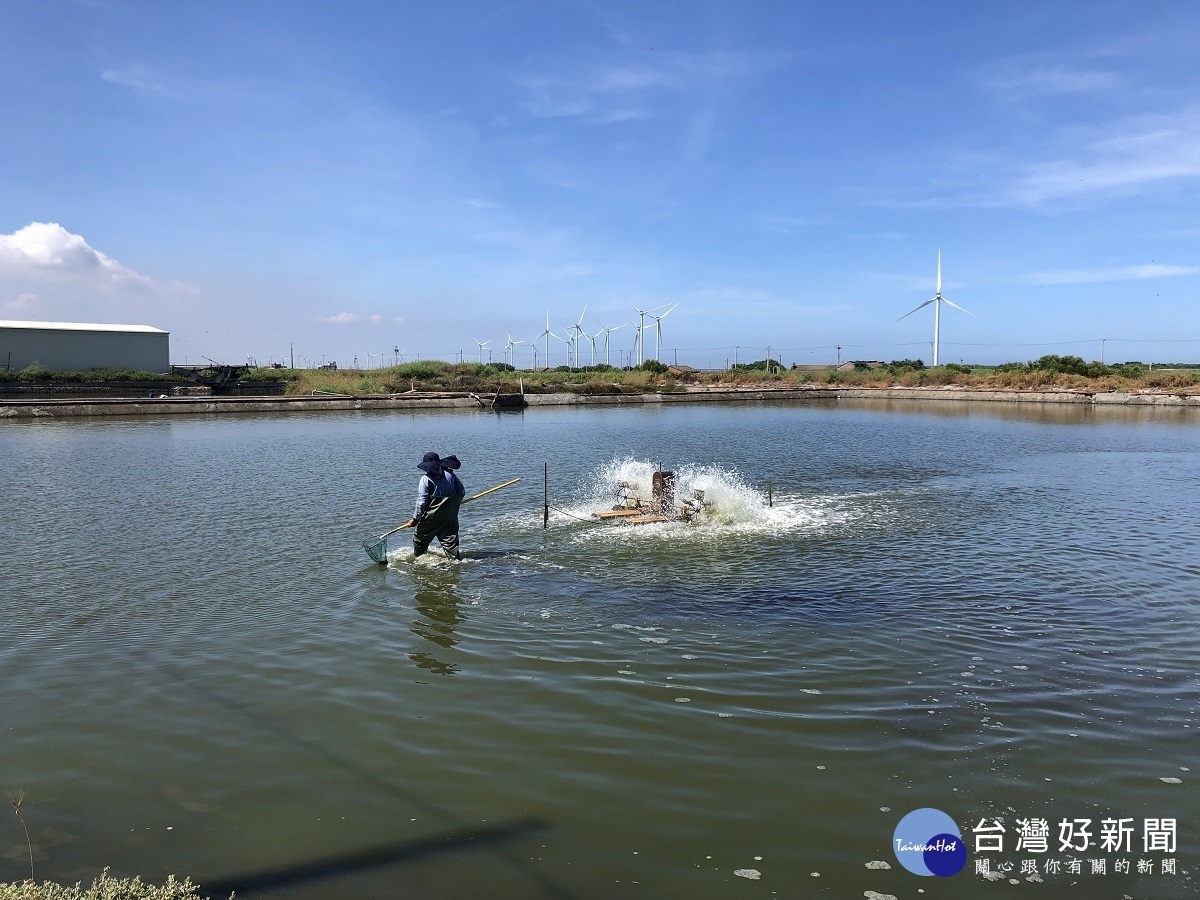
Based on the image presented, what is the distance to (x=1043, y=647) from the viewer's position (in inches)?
340

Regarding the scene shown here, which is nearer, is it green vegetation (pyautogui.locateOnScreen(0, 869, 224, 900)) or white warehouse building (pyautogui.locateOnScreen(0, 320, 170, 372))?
green vegetation (pyautogui.locateOnScreen(0, 869, 224, 900))

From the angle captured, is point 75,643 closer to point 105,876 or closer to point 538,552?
point 105,876

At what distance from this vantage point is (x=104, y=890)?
4.17m

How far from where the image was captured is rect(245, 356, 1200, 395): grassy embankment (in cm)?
6575

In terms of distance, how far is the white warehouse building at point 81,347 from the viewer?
58562mm

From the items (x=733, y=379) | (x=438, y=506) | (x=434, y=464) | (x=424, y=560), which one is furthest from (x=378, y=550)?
(x=733, y=379)

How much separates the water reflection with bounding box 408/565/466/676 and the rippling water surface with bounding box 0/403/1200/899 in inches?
2.8

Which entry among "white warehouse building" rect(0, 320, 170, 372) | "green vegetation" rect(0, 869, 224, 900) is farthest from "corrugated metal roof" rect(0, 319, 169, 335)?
"green vegetation" rect(0, 869, 224, 900)

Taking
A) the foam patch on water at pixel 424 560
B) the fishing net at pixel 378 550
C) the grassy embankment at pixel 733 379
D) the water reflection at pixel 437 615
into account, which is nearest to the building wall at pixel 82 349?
the grassy embankment at pixel 733 379

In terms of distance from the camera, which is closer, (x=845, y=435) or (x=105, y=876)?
(x=105, y=876)

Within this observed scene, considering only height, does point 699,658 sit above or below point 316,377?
below

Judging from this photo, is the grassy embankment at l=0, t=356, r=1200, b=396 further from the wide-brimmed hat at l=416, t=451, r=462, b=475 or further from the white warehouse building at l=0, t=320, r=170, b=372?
the wide-brimmed hat at l=416, t=451, r=462, b=475

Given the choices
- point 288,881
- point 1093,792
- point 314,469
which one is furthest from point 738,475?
point 288,881

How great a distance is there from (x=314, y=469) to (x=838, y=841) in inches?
865
